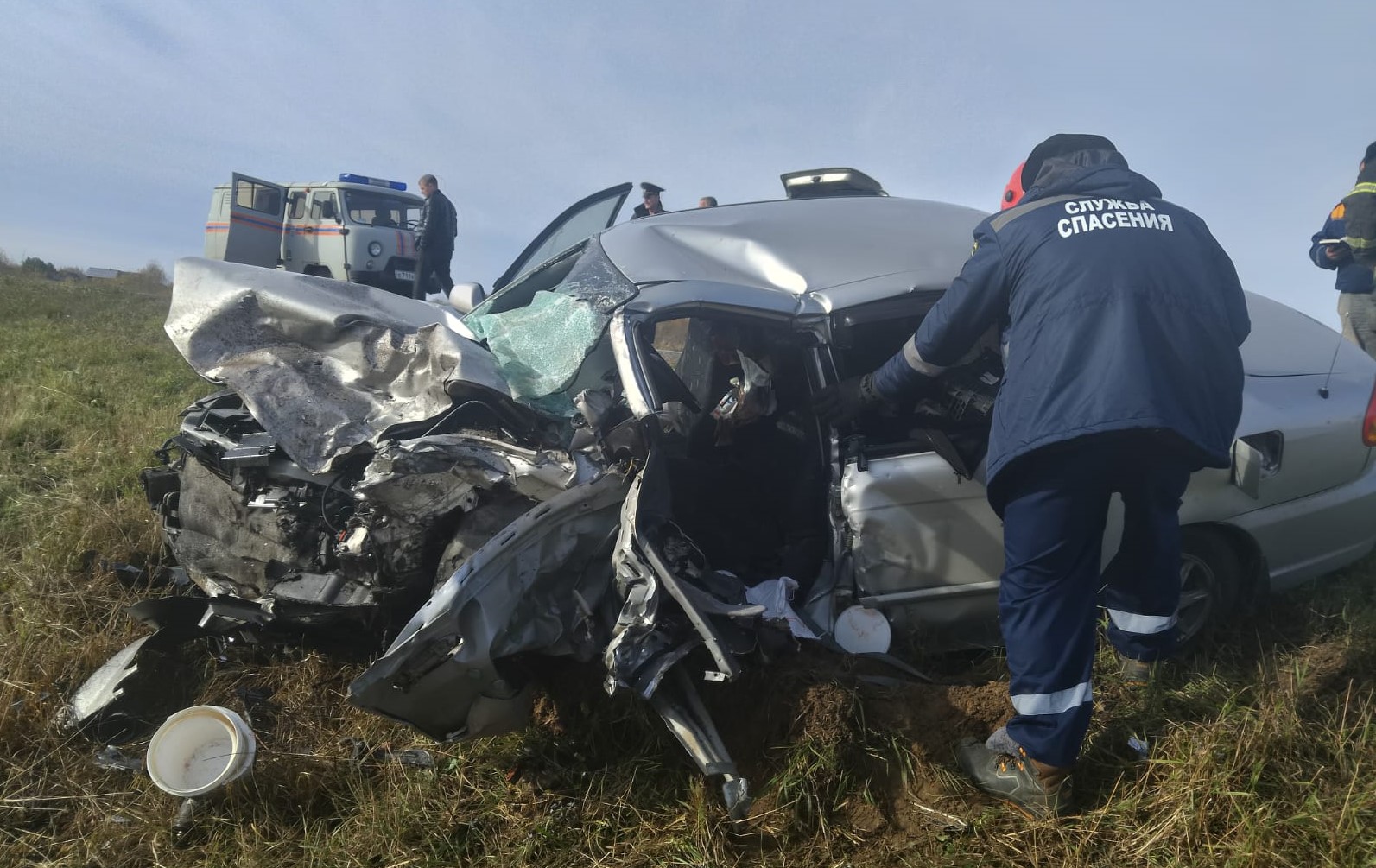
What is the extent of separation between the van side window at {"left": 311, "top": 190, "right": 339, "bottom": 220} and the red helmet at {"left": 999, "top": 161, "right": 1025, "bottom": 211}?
13.2 m

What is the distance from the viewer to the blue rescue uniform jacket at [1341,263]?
14.9 ft

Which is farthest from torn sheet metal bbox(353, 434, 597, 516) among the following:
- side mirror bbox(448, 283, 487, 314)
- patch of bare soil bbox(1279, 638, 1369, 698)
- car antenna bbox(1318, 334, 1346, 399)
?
car antenna bbox(1318, 334, 1346, 399)

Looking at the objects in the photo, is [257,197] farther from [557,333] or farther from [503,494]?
[503,494]

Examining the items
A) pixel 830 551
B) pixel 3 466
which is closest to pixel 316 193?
pixel 3 466

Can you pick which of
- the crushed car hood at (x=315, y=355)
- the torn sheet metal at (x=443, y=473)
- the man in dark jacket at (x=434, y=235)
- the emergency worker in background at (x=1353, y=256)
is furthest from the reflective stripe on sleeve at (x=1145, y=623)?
the man in dark jacket at (x=434, y=235)

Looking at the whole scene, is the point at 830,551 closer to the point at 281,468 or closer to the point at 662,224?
the point at 662,224

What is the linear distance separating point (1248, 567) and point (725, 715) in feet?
6.44

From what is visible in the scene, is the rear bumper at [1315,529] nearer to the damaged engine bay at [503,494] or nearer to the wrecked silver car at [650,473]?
the wrecked silver car at [650,473]

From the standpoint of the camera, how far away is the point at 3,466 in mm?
4562

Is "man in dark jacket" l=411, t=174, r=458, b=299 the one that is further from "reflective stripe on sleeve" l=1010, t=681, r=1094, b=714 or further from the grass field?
"reflective stripe on sleeve" l=1010, t=681, r=1094, b=714

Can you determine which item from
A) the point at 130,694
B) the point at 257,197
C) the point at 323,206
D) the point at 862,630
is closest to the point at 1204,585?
the point at 862,630

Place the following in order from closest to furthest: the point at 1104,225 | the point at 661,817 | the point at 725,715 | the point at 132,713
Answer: the point at 1104,225, the point at 661,817, the point at 725,715, the point at 132,713

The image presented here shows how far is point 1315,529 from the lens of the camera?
2.90m

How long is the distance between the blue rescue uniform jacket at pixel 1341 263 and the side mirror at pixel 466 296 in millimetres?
4701
